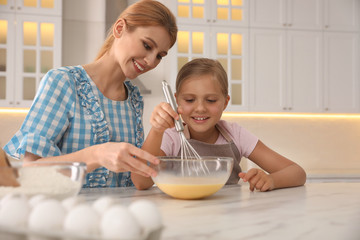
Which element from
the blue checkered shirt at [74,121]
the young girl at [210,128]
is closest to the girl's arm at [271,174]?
the young girl at [210,128]

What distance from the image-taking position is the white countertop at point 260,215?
50 cm

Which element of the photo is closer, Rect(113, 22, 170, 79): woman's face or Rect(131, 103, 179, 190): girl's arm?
Rect(131, 103, 179, 190): girl's arm

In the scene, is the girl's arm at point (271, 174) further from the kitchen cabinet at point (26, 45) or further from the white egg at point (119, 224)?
the kitchen cabinet at point (26, 45)

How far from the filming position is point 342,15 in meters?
3.35

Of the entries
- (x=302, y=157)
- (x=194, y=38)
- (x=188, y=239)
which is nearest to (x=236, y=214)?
(x=188, y=239)

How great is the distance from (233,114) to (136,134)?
213cm

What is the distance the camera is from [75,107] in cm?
116

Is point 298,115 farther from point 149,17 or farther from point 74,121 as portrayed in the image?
point 74,121

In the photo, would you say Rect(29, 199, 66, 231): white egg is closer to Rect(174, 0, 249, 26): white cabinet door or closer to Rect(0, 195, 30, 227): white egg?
Rect(0, 195, 30, 227): white egg

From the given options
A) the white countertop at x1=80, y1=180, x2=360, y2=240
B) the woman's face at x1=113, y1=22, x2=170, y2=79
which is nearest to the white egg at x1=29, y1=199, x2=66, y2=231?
the white countertop at x1=80, y1=180, x2=360, y2=240

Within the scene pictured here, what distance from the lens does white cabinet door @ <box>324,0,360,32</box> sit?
3.32 metres

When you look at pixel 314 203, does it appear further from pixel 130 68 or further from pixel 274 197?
pixel 130 68

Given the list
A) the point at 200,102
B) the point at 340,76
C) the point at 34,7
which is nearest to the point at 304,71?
the point at 340,76

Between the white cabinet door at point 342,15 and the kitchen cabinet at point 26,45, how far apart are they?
236 cm
